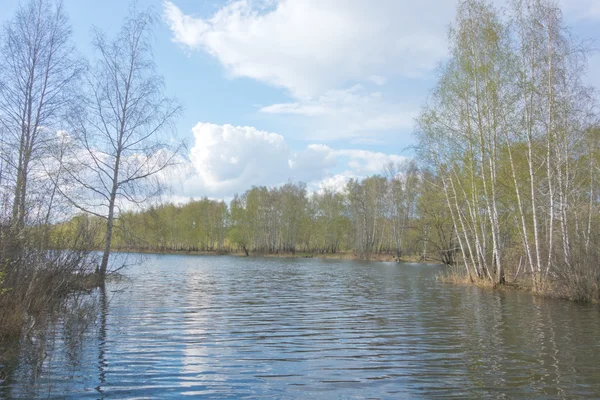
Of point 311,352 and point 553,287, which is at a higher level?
point 553,287

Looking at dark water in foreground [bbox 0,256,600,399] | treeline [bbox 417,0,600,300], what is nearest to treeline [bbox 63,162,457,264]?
treeline [bbox 417,0,600,300]

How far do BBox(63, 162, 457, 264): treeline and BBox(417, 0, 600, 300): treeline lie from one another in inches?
1266

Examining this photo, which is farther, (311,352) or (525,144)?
(525,144)

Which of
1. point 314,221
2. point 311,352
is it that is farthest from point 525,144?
point 314,221

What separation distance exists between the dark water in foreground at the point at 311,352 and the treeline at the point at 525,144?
4.31 m

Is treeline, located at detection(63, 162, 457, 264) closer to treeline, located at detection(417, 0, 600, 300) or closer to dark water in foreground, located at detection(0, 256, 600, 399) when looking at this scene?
treeline, located at detection(417, 0, 600, 300)

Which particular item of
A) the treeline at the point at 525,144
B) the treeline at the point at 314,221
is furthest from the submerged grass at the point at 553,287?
the treeline at the point at 314,221

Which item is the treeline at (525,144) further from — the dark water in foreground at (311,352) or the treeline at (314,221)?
the treeline at (314,221)

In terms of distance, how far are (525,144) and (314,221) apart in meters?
67.4

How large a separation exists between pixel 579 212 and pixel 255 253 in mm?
68857

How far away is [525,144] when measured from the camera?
69.4ft

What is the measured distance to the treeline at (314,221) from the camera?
226 feet

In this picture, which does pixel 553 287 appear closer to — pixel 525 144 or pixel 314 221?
pixel 525 144

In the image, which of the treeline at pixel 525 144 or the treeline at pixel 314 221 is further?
the treeline at pixel 314 221
